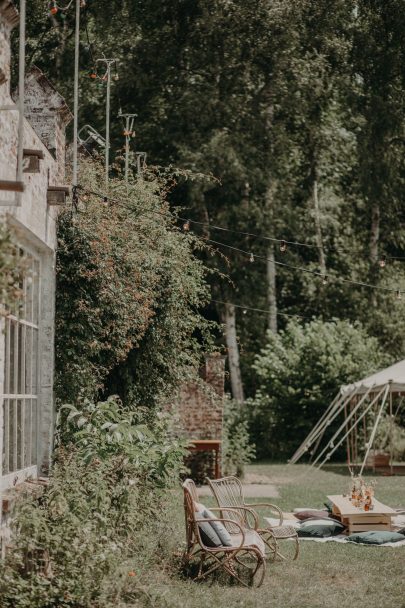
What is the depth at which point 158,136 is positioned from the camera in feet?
74.7

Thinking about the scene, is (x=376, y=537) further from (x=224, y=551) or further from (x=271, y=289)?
(x=271, y=289)

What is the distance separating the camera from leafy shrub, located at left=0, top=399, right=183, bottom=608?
21.1ft

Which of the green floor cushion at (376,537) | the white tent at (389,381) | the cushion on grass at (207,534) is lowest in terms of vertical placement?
the green floor cushion at (376,537)

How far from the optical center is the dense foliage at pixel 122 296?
9.45 m

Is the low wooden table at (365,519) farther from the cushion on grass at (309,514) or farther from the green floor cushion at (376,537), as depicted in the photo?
the cushion on grass at (309,514)

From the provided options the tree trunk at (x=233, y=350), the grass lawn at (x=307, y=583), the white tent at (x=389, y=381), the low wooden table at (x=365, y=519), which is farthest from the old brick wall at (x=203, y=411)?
the grass lawn at (x=307, y=583)

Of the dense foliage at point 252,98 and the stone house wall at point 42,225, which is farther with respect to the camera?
the dense foliage at point 252,98

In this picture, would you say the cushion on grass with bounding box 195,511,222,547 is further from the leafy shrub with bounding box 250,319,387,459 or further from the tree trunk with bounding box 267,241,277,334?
the tree trunk with bounding box 267,241,277,334

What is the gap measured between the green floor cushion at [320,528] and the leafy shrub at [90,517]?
2.42m

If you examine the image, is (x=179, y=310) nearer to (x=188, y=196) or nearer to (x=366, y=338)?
(x=188, y=196)

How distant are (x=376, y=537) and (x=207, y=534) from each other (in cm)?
301

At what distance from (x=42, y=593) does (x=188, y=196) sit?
1715cm

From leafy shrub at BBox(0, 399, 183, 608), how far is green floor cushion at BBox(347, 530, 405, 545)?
7.93 feet

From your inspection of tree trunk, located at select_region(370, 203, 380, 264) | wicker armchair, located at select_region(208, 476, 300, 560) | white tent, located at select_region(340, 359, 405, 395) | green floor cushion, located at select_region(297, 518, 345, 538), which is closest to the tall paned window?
wicker armchair, located at select_region(208, 476, 300, 560)
